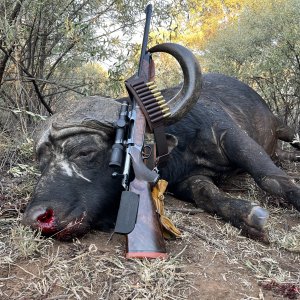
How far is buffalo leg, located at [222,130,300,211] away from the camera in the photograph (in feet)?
12.0

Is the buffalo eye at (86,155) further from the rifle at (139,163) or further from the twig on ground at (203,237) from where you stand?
the twig on ground at (203,237)

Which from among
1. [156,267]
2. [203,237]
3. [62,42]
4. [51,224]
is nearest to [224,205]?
[203,237]

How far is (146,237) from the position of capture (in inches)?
101

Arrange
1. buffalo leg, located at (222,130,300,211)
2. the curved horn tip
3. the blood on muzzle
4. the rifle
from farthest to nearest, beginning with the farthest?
buffalo leg, located at (222,130,300,211) → the curved horn tip → the blood on muzzle → the rifle

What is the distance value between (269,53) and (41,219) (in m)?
4.91

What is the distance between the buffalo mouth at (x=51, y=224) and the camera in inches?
112

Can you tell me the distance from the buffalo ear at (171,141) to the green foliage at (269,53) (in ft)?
9.84

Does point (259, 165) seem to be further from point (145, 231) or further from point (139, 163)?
point (145, 231)

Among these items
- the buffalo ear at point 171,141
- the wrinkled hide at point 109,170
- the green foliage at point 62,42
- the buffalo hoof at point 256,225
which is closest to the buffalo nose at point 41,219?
the wrinkled hide at point 109,170

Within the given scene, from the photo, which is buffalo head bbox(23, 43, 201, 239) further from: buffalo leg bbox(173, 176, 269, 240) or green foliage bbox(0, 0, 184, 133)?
green foliage bbox(0, 0, 184, 133)

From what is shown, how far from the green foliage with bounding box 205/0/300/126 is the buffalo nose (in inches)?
182

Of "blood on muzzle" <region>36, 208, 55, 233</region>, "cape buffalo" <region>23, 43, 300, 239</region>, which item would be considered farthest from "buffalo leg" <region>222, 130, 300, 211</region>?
"blood on muzzle" <region>36, 208, 55, 233</region>

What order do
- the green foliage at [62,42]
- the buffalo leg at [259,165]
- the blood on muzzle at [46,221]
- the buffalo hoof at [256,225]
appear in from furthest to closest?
the green foliage at [62,42], the buffalo leg at [259,165], the buffalo hoof at [256,225], the blood on muzzle at [46,221]

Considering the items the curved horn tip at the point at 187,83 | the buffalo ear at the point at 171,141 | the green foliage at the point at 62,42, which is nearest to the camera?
the curved horn tip at the point at 187,83
